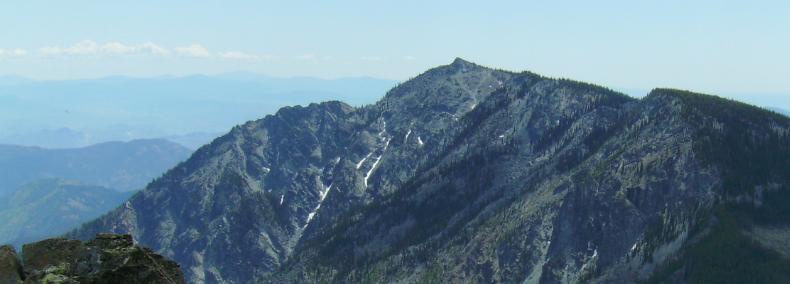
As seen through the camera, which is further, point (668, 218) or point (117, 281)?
point (668, 218)

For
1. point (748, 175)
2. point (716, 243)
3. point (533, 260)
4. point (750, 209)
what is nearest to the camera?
point (716, 243)

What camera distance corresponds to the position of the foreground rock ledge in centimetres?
3178

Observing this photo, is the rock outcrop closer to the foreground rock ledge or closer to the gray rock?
the foreground rock ledge

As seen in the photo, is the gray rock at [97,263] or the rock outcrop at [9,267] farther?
the gray rock at [97,263]

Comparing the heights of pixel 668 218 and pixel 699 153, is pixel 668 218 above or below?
below

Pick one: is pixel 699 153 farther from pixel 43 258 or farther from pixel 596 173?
pixel 43 258

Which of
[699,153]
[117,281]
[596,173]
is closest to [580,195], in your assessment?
[596,173]

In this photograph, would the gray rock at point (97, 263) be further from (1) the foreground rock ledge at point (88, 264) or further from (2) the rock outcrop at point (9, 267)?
(2) the rock outcrop at point (9, 267)

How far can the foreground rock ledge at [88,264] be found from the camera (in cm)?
3178

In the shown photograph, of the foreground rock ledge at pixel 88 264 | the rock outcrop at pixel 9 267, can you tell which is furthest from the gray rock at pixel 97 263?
the rock outcrop at pixel 9 267

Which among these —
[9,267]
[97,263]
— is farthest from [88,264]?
[9,267]

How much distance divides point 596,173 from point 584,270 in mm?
36762

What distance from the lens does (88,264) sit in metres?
33.3

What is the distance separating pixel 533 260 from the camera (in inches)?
7323
